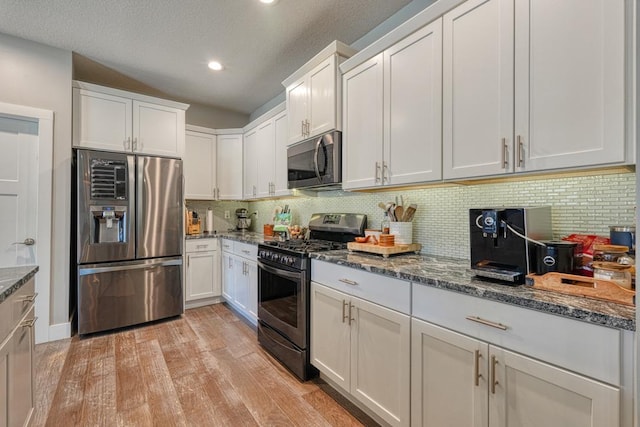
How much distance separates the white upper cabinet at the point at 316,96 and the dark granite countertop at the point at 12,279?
1.97 m

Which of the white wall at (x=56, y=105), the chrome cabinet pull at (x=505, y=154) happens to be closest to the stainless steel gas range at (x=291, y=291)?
the chrome cabinet pull at (x=505, y=154)

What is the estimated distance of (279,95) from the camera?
3.80 metres

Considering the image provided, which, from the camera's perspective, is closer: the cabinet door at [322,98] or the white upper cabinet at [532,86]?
the white upper cabinet at [532,86]

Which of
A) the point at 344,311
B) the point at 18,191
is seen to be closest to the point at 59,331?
the point at 18,191

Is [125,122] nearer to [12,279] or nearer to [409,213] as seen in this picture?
[12,279]

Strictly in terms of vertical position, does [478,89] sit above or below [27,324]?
above

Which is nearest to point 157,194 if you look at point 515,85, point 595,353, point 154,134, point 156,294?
point 154,134

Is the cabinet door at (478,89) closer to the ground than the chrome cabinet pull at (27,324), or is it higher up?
higher up

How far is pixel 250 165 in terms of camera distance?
3.80 meters

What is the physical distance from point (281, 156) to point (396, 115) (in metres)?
1.61

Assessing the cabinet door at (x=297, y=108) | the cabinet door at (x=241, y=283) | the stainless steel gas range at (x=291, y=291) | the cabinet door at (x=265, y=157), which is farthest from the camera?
the cabinet door at (x=265, y=157)

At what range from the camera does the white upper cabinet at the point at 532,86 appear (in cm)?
107

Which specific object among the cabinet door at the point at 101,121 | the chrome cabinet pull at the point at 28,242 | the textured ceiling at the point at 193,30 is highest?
the textured ceiling at the point at 193,30

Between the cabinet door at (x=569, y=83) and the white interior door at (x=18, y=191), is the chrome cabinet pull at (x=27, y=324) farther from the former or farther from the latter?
the cabinet door at (x=569, y=83)
